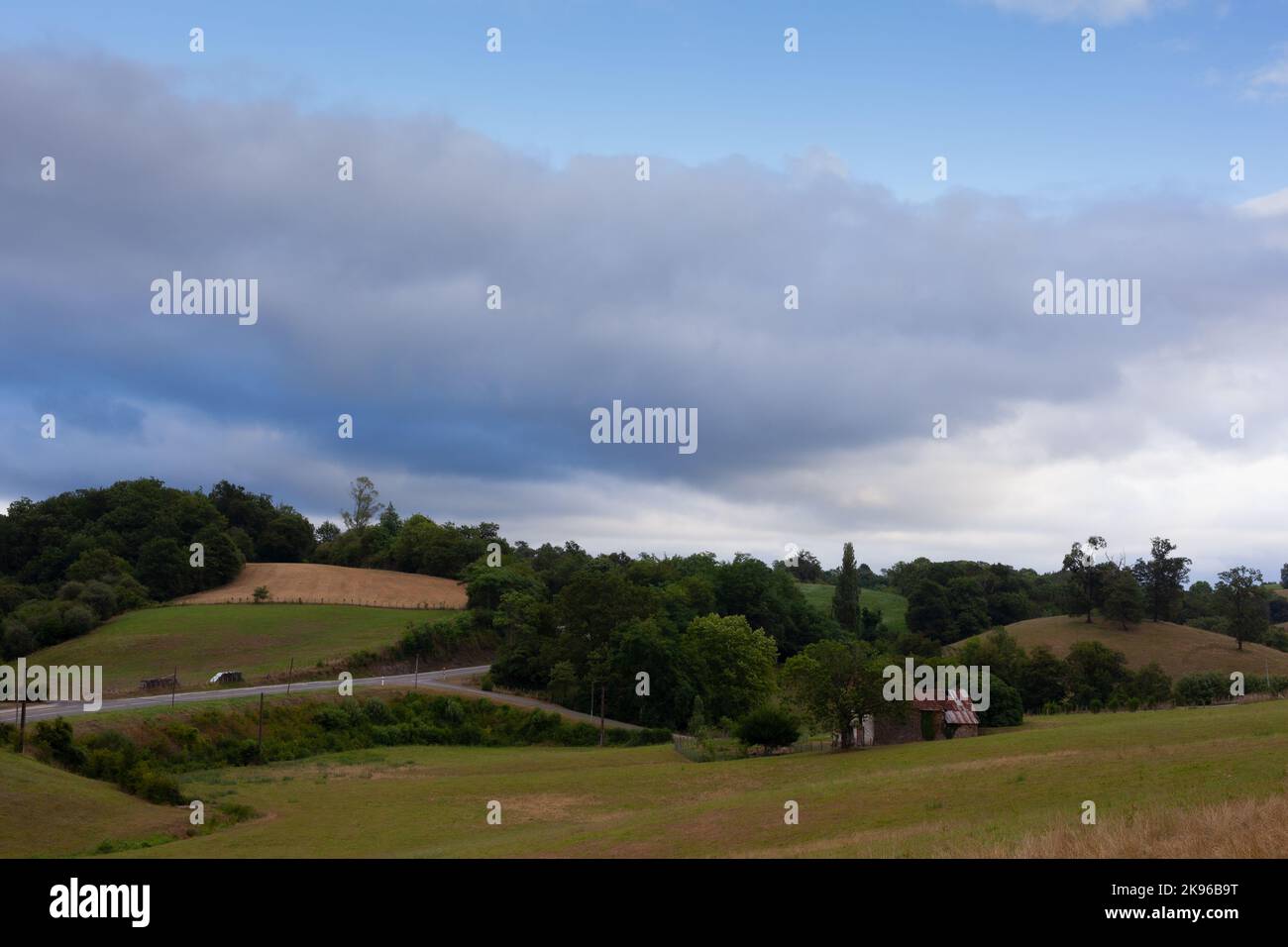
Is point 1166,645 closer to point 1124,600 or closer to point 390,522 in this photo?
point 1124,600

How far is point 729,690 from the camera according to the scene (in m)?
85.1

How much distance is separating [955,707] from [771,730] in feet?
41.1

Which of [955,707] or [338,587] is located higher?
[338,587]

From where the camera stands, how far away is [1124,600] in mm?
111062

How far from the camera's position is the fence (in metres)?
60.8

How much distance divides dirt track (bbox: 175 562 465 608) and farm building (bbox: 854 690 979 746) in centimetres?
7567

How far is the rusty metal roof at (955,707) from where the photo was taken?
198 feet

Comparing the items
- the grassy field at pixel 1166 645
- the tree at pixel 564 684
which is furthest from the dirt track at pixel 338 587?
the grassy field at pixel 1166 645

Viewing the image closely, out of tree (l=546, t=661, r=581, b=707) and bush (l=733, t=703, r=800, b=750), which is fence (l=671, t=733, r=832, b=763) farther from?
tree (l=546, t=661, r=581, b=707)

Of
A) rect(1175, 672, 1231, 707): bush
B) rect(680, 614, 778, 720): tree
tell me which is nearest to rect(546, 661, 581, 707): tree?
rect(680, 614, 778, 720): tree

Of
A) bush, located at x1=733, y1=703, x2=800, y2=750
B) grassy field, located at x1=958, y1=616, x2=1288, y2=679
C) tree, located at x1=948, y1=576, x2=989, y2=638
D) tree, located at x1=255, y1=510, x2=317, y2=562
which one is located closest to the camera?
bush, located at x1=733, y1=703, x2=800, y2=750

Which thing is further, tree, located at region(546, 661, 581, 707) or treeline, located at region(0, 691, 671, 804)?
tree, located at region(546, 661, 581, 707)

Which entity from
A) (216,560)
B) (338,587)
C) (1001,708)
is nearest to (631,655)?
(1001,708)
